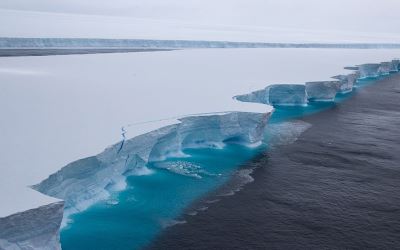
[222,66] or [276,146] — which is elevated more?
[222,66]

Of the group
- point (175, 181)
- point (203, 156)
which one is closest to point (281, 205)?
point (175, 181)

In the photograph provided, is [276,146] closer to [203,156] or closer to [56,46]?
[203,156]

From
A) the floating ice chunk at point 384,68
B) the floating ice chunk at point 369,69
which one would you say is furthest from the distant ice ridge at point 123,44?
the floating ice chunk at point 369,69

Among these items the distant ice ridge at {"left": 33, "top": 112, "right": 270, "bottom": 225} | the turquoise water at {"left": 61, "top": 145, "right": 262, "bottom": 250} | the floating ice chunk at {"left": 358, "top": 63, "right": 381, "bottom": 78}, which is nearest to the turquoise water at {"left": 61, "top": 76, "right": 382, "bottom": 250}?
the turquoise water at {"left": 61, "top": 145, "right": 262, "bottom": 250}

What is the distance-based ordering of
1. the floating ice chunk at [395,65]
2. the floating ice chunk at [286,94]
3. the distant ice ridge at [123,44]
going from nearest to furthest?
the floating ice chunk at [286,94] → the distant ice ridge at [123,44] → the floating ice chunk at [395,65]

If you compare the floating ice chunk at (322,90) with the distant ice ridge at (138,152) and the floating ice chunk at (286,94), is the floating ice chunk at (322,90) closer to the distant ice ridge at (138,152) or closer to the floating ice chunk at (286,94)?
the floating ice chunk at (286,94)

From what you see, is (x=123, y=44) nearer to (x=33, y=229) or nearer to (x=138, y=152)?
(x=138, y=152)

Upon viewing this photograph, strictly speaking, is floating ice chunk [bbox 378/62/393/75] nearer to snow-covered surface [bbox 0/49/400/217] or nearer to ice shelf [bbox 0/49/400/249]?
snow-covered surface [bbox 0/49/400/217]
